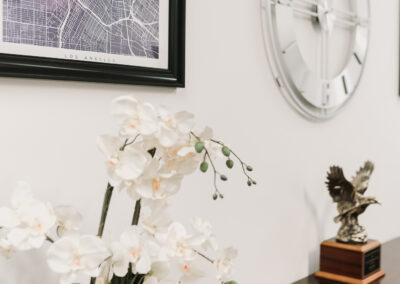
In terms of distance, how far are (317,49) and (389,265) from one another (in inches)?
31.4

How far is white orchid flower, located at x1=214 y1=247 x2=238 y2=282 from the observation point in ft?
2.64

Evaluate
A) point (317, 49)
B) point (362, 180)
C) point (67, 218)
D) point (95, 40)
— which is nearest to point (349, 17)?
point (317, 49)

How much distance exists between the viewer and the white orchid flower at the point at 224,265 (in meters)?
0.80

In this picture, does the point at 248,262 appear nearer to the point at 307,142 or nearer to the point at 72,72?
the point at 307,142

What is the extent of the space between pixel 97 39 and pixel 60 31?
79 millimetres

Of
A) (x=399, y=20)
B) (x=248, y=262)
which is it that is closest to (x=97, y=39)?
(x=248, y=262)

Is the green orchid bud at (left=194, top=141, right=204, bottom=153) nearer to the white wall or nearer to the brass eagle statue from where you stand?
the white wall

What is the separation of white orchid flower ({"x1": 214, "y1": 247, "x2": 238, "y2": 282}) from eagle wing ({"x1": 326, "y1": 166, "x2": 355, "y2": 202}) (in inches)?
30.8

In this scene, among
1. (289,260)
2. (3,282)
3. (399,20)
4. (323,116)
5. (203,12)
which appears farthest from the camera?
(399,20)

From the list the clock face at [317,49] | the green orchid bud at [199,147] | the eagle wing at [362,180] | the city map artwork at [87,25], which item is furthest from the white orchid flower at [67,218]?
the eagle wing at [362,180]

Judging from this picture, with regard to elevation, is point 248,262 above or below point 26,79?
below

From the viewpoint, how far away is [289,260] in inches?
58.3

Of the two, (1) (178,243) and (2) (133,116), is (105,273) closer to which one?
(1) (178,243)

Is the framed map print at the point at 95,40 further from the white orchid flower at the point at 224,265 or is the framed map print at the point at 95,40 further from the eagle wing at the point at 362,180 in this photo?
the eagle wing at the point at 362,180
